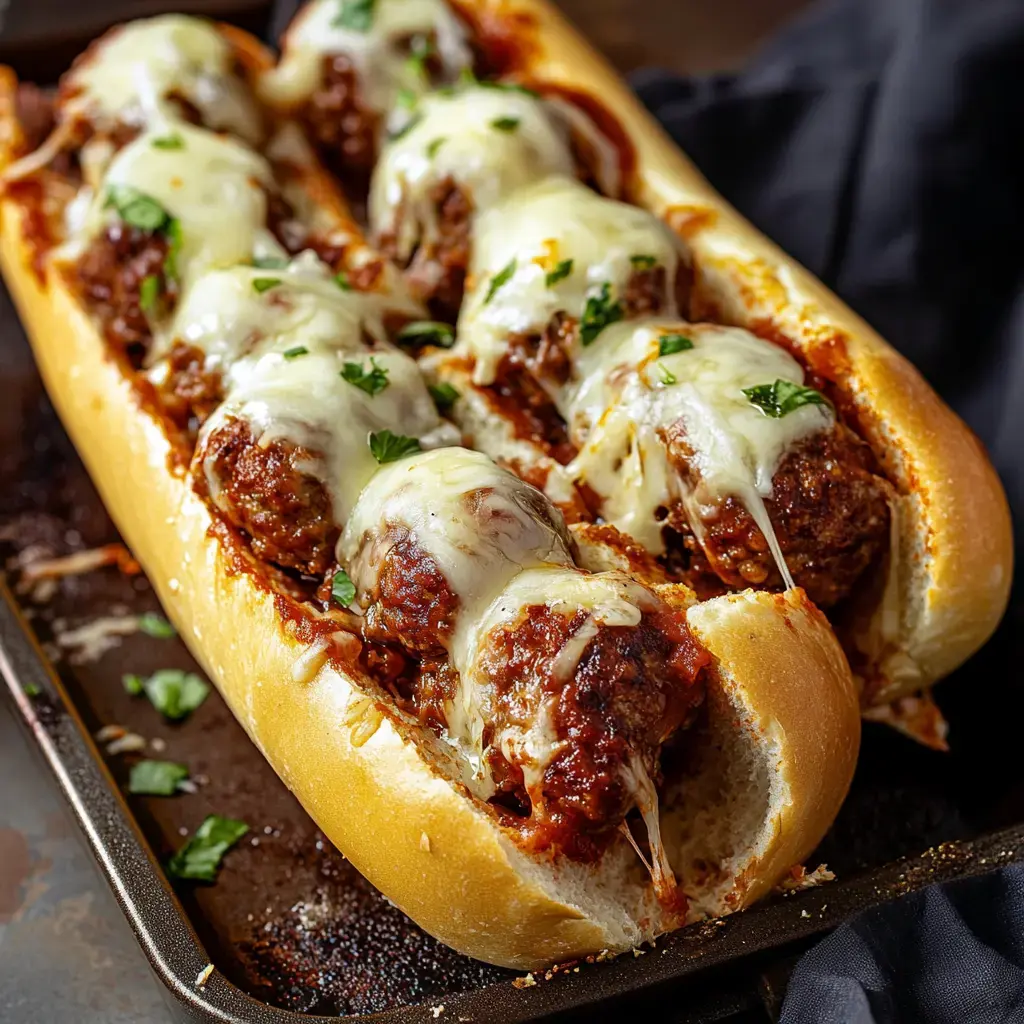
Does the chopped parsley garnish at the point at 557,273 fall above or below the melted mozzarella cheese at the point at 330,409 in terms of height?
above

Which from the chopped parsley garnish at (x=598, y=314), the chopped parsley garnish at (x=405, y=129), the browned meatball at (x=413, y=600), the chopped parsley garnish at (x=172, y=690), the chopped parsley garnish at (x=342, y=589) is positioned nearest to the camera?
the browned meatball at (x=413, y=600)

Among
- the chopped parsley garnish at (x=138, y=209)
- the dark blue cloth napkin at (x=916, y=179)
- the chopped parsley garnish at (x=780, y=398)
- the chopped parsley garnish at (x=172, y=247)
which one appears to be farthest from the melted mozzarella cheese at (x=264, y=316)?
the dark blue cloth napkin at (x=916, y=179)

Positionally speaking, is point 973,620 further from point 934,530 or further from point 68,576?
point 68,576

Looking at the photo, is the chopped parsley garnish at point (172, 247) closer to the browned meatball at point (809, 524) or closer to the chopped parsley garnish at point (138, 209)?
the chopped parsley garnish at point (138, 209)

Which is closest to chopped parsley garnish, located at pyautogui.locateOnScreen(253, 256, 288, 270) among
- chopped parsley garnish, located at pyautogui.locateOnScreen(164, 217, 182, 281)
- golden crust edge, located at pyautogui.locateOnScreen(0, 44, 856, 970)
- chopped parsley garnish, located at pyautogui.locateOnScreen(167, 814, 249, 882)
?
chopped parsley garnish, located at pyautogui.locateOnScreen(164, 217, 182, 281)

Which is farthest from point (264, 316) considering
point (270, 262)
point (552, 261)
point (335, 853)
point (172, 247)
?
point (335, 853)
